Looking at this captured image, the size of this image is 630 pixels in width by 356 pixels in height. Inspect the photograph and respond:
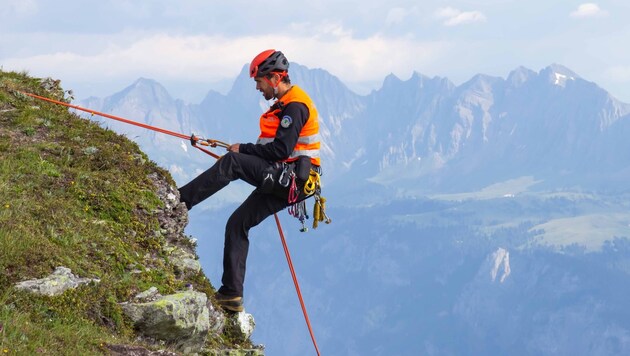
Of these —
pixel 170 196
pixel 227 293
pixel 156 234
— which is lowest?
pixel 227 293

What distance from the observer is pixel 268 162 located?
11648 millimetres

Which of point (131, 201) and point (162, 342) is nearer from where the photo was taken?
point (162, 342)

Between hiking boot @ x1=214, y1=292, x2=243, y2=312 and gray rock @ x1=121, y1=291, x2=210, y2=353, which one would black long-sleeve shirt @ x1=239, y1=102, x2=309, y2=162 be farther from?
gray rock @ x1=121, y1=291, x2=210, y2=353

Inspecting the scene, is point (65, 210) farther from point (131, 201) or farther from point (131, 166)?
point (131, 166)

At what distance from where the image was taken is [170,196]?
1230 cm

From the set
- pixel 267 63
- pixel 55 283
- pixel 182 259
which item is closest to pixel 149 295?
pixel 55 283

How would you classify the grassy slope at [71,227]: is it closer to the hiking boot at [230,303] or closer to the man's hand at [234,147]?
the hiking boot at [230,303]

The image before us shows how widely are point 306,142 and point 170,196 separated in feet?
8.47

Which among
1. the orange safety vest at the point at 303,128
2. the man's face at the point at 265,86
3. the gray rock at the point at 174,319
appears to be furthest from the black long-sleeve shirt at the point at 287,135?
the gray rock at the point at 174,319

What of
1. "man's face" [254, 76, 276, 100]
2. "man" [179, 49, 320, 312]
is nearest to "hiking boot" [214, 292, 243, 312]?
"man" [179, 49, 320, 312]

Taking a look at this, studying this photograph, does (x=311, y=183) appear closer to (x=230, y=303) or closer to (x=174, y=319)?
(x=230, y=303)

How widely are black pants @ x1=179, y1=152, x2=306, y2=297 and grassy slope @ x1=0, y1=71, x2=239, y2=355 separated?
51 cm

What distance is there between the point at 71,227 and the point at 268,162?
10.6ft

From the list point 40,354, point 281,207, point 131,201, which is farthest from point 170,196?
point 40,354
